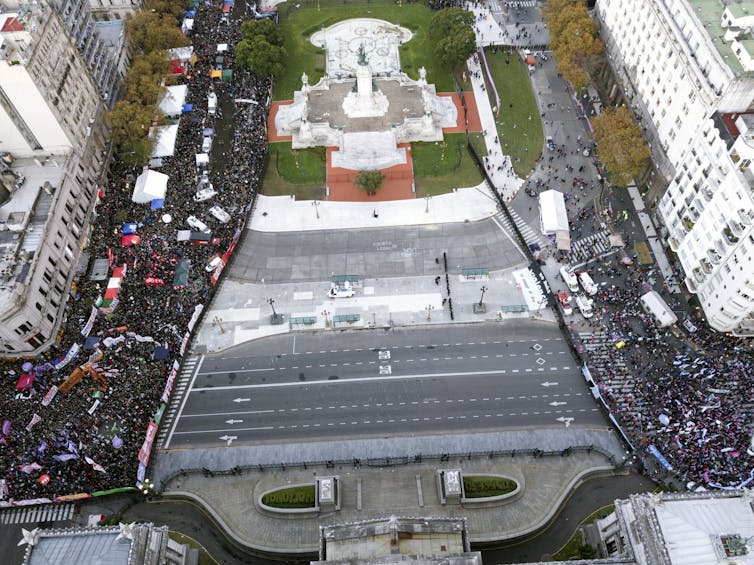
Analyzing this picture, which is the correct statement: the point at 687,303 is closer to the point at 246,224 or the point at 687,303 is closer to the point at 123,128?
the point at 246,224

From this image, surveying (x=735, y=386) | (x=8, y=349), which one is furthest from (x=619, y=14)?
(x=8, y=349)

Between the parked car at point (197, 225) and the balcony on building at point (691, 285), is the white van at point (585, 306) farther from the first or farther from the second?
Answer: the parked car at point (197, 225)

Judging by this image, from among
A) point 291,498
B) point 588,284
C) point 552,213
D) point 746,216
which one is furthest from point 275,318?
point 746,216

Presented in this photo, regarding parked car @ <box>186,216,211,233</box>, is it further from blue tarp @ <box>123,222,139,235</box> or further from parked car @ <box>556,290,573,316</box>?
parked car @ <box>556,290,573,316</box>

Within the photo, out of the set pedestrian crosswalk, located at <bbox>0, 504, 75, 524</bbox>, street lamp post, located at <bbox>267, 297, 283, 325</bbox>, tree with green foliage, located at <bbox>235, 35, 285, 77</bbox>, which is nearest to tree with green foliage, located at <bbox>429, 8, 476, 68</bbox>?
tree with green foliage, located at <bbox>235, 35, 285, 77</bbox>

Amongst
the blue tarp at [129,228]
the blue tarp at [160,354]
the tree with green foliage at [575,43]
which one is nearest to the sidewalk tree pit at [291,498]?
Answer: the blue tarp at [160,354]
